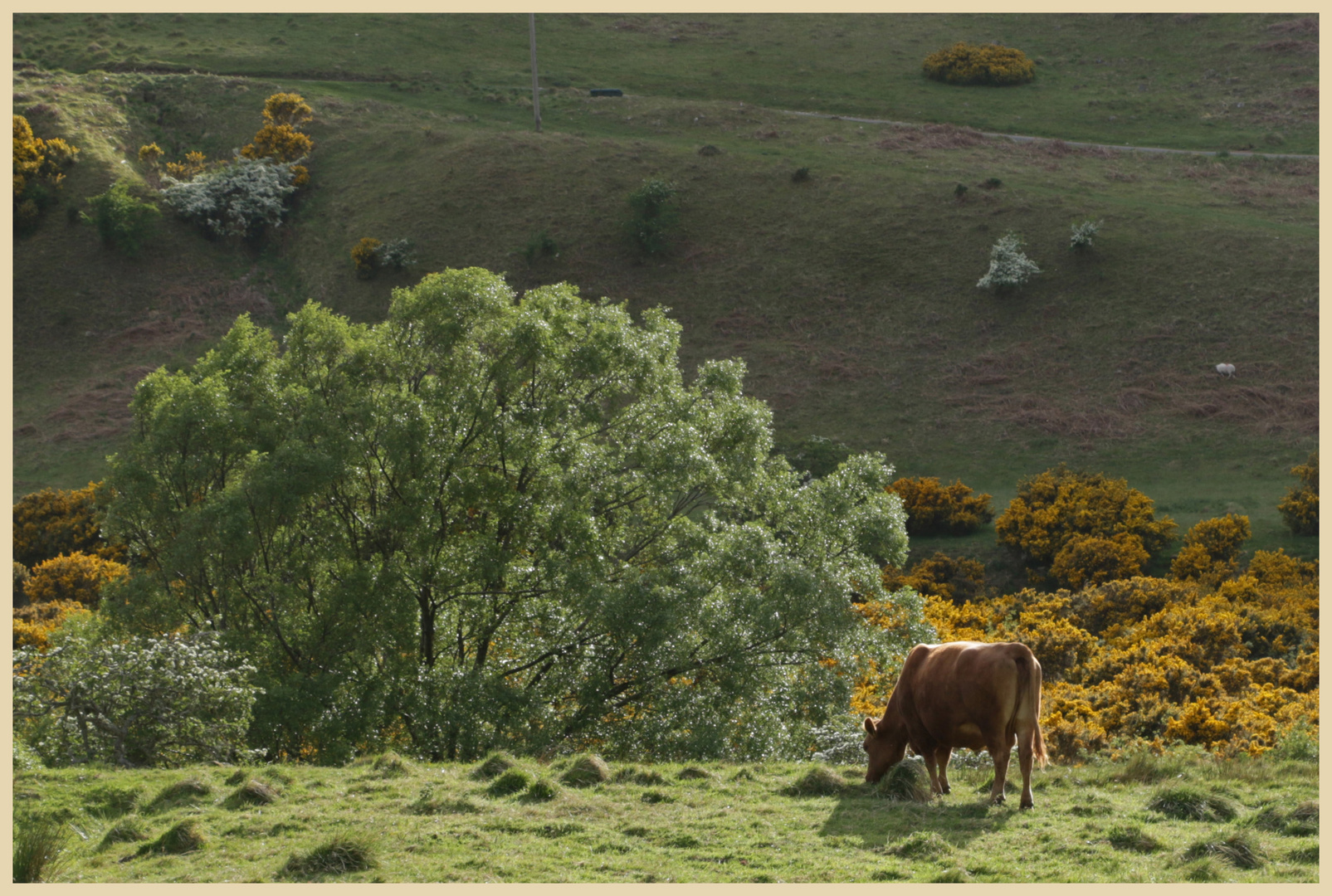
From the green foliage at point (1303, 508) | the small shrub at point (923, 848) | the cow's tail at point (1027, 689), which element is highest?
the cow's tail at point (1027, 689)

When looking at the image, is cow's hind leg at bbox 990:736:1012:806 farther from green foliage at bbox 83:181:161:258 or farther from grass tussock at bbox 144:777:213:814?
green foliage at bbox 83:181:161:258

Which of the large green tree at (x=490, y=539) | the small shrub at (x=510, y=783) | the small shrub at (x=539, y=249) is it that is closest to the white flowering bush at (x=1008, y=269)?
the small shrub at (x=539, y=249)

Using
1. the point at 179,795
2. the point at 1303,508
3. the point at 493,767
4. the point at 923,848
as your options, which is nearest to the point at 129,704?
the point at 179,795

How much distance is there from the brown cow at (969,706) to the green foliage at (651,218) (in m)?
57.6

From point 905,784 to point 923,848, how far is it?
8.32ft

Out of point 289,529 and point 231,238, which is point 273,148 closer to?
point 231,238

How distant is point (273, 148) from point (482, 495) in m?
71.5

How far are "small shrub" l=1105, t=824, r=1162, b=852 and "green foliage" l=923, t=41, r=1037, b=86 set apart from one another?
9736 cm

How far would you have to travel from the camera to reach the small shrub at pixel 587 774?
44.0 feet

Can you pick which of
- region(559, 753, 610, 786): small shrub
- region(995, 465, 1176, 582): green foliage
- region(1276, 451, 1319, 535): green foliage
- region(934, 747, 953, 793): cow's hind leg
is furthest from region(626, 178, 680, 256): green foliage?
region(934, 747, 953, 793): cow's hind leg

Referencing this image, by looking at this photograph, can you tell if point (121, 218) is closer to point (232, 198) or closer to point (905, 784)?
point (232, 198)

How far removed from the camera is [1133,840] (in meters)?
9.94

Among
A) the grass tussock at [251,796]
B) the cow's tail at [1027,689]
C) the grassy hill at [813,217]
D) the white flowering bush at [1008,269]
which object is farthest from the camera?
the white flowering bush at [1008,269]

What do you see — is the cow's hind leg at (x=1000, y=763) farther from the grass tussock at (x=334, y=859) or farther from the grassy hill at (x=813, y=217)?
the grassy hill at (x=813, y=217)
